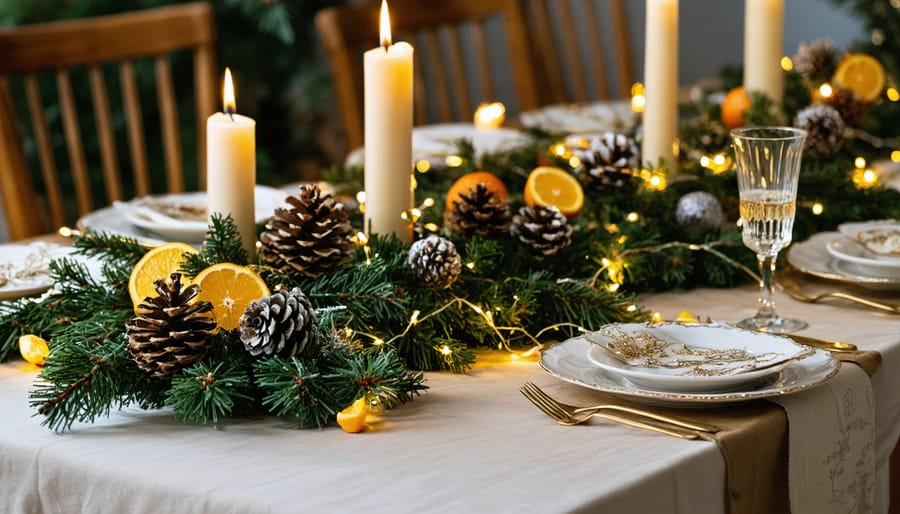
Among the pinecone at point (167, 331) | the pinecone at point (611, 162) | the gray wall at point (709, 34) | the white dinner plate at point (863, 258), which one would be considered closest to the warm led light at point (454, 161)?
the pinecone at point (611, 162)

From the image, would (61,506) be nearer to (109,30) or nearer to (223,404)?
(223,404)

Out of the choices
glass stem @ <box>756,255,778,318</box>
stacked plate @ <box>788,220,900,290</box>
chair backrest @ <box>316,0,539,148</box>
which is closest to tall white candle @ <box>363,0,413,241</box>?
glass stem @ <box>756,255,778,318</box>

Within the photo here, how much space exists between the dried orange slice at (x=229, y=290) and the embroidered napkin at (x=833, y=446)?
0.41 meters

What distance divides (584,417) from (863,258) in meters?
0.48

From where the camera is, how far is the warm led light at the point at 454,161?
1485 mm

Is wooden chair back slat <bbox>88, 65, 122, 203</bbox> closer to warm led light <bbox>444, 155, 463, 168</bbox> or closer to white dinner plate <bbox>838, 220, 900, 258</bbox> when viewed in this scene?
warm led light <bbox>444, 155, 463, 168</bbox>

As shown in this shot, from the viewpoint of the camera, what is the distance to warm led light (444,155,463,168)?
149 centimetres

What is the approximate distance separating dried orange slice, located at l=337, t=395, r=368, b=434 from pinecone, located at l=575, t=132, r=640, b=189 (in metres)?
0.57

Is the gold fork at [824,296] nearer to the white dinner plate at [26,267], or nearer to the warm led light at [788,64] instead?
the warm led light at [788,64]

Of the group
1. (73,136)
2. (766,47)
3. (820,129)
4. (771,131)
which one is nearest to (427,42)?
(73,136)

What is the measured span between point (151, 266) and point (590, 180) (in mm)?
543

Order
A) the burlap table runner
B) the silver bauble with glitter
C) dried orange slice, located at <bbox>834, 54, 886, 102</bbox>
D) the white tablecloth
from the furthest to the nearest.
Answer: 1. dried orange slice, located at <bbox>834, 54, 886, 102</bbox>
2. the silver bauble with glitter
3. the burlap table runner
4. the white tablecloth

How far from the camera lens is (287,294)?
85cm

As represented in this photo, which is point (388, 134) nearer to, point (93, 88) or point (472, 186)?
point (472, 186)
